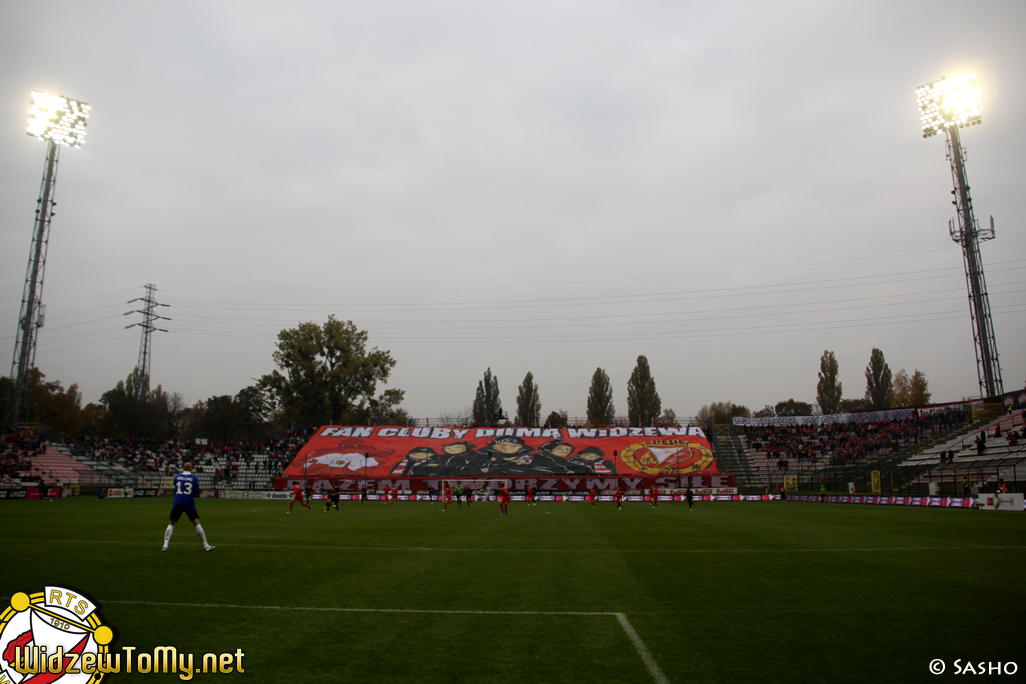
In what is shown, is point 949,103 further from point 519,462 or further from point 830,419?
point 519,462

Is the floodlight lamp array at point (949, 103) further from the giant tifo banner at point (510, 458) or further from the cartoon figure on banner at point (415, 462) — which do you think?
the cartoon figure on banner at point (415, 462)

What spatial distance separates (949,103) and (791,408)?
274 ft

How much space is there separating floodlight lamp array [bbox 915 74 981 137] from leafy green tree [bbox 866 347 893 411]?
56143mm

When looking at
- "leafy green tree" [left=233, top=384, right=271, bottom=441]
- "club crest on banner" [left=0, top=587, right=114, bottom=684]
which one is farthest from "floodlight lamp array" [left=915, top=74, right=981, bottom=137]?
"leafy green tree" [left=233, top=384, right=271, bottom=441]

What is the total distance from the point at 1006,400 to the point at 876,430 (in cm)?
1228

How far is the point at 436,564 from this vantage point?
13289 millimetres

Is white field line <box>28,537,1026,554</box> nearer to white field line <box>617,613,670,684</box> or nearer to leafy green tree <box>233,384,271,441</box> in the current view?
white field line <box>617,613,670,684</box>

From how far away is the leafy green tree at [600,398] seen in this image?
349ft

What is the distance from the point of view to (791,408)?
126 m

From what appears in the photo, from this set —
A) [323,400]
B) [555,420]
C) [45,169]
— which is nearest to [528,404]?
[555,420]

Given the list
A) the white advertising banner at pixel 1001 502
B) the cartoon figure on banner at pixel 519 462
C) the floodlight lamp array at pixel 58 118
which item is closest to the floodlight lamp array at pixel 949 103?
the white advertising banner at pixel 1001 502

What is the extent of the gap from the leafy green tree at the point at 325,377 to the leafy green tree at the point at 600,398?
39.2 m

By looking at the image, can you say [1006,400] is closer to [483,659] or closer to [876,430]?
[876,430]

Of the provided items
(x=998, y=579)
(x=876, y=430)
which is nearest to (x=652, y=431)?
(x=876, y=430)
